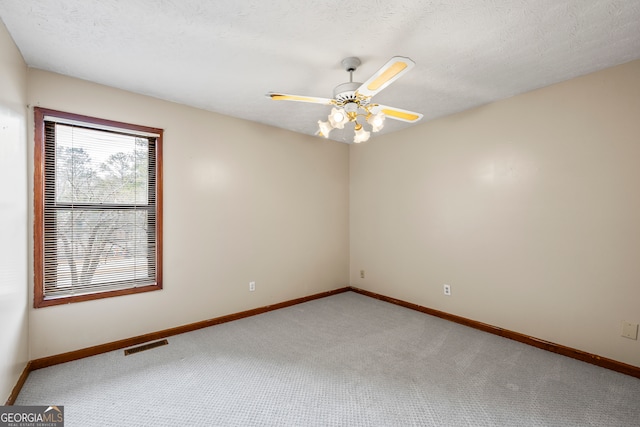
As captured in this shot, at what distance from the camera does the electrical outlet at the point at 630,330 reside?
7.33ft

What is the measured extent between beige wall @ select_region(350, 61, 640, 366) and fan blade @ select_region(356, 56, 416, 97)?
6.08 feet

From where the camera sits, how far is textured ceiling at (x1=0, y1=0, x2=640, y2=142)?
1646mm

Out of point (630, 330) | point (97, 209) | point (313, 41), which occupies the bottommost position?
point (630, 330)

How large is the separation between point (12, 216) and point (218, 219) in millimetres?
1631

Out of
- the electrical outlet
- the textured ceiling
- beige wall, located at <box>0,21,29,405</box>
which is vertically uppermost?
the textured ceiling

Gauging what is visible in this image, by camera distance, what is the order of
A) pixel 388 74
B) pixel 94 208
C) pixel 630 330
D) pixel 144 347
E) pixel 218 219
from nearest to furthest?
pixel 388 74, pixel 630 330, pixel 94 208, pixel 144 347, pixel 218 219

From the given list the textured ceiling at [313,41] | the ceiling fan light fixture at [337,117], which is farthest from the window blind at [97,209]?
the ceiling fan light fixture at [337,117]

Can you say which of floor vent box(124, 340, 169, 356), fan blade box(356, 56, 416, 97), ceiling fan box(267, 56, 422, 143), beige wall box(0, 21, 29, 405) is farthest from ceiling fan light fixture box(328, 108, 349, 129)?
floor vent box(124, 340, 169, 356)

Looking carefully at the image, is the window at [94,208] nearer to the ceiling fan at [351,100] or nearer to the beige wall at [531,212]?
the ceiling fan at [351,100]

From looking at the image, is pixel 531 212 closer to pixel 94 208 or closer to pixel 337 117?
pixel 337 117

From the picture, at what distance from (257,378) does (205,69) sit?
239 cm

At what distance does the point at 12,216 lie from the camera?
1863 millimetres

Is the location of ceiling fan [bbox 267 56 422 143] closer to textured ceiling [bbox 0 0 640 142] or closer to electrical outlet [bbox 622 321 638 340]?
textured ceiling [bbox 0 0 640 142]

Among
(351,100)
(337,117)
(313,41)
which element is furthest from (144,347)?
(313,41)
